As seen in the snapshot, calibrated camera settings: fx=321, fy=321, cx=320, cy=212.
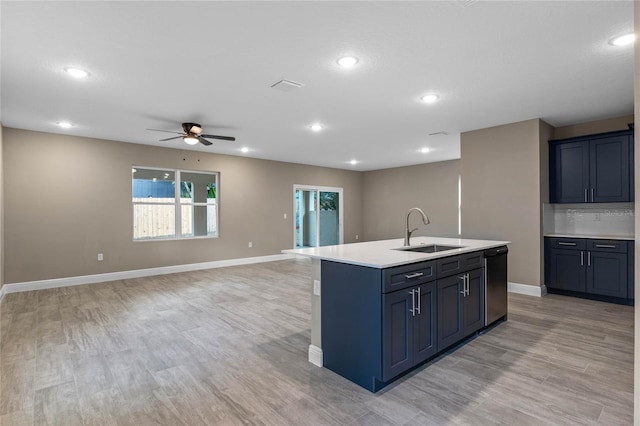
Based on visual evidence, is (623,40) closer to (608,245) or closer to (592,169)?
(592,169)

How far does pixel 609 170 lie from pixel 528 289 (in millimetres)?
1961

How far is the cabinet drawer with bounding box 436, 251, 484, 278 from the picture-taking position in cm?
266

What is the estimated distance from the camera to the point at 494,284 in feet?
11.0

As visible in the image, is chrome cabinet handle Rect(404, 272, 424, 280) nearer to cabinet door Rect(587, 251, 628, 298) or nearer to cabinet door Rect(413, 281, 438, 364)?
cabinet door Rect(413, 281, 438, 364)

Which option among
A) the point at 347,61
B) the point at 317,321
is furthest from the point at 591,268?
the point at 347,61

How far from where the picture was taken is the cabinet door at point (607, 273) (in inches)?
164

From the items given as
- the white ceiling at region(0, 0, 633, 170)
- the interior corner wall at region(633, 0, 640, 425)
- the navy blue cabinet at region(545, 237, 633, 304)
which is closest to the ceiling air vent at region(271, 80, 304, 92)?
the white ceiling at region(0, 0, 633, 170)

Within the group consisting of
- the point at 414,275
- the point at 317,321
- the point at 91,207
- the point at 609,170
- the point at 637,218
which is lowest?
the point at 317,321

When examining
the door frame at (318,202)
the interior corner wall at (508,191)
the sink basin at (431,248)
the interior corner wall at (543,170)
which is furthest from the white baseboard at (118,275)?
the interior corner wall at (543,170)

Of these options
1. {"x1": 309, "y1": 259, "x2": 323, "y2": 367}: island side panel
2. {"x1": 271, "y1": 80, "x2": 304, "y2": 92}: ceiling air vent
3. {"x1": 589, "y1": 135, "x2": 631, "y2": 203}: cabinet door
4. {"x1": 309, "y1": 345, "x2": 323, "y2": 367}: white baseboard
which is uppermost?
{"x1": 271, "y1": 80, "x2": 304, "y2": 92}: ceiling air vent

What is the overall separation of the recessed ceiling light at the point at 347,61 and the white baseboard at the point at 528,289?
13.4ft

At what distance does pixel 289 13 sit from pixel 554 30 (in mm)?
1955

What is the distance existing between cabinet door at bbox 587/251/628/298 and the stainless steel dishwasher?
184 cm

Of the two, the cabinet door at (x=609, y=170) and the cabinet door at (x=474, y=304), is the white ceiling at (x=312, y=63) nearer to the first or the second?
the cabinet door at (x=609, y=170)
